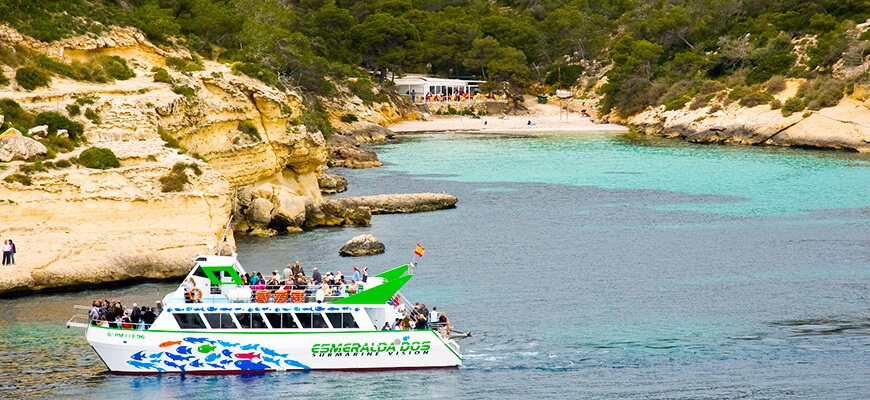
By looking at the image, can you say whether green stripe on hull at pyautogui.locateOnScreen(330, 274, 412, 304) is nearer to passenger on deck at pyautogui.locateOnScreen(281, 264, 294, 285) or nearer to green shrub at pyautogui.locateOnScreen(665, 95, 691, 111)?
passenger on deck at pyautogui.locateOnScreen(281, 264, 294, 285)

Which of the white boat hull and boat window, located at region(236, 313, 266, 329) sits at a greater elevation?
boat window, located at region(236, 313, 266, 329)

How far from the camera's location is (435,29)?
162875mm

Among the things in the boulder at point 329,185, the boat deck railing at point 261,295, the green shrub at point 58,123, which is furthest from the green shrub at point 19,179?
the boulder at point 329,185

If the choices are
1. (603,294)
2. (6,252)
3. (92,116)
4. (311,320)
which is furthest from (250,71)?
(311,320)

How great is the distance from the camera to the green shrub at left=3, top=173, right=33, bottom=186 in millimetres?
50531

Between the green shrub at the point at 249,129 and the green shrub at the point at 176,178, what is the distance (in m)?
13.0

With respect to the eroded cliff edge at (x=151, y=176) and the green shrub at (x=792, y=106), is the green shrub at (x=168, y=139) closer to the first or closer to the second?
the eroded cliff edge at (x=151, y=176)

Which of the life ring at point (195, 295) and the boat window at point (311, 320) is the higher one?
the life ring at point (195, 295)

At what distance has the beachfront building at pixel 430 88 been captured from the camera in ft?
519

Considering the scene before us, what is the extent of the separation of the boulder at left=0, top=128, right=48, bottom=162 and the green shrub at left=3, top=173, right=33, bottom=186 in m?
1.62

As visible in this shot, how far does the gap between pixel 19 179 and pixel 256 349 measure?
18209mm

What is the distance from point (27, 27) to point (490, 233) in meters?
29.0

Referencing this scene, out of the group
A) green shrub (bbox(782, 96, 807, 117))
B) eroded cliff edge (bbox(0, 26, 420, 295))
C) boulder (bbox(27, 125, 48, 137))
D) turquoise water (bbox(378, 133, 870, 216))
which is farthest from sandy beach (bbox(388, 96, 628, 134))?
boulder (bbox(27, 125, 48, 137))

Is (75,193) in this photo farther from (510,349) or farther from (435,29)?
(435,29)
